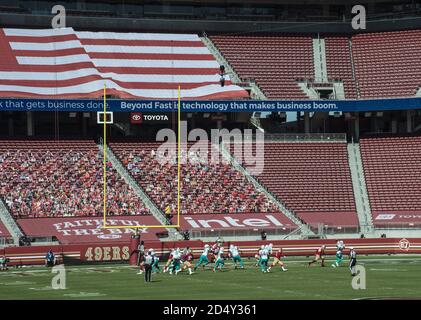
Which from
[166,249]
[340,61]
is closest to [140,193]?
[166,249]

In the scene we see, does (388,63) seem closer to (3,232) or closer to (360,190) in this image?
(360,190)

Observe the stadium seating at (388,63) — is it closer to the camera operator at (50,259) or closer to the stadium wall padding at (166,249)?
the stadium wall padding at (166,249)

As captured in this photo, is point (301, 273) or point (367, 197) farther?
point (367, 197)

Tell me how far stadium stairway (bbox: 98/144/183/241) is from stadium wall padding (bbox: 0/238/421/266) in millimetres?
3350

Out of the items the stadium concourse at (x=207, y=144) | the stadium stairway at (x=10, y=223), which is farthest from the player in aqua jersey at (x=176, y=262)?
the stadium stairway at (x=10, y=223)

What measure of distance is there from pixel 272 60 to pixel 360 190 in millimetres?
11206

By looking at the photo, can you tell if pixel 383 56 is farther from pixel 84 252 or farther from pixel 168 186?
pixel 84 252

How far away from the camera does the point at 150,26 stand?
57.7 meters

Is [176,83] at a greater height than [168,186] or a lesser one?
greater

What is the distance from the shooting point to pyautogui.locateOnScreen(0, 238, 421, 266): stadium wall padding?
129ft

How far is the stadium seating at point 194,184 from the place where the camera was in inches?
1908
